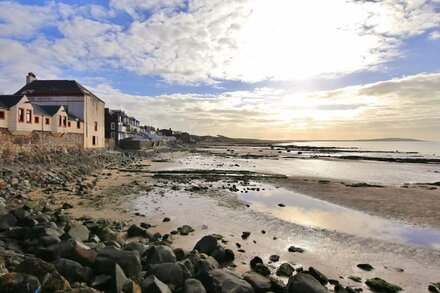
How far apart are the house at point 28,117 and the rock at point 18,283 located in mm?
25810

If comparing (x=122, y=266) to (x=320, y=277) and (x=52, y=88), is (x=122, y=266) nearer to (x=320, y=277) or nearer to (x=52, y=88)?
(x=320, y=277)

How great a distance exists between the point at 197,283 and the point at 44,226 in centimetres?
604

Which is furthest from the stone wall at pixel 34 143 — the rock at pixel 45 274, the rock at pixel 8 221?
the rock at pixel 45 274

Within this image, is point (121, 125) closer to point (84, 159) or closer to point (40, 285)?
point (84, 159)

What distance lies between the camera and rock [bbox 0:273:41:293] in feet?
18.3

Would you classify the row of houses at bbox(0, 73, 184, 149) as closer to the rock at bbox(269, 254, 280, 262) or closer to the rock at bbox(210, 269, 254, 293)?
the rock at bbox(269, 254, 280, 262)

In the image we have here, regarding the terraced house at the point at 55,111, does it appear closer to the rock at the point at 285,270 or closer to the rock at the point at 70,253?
the rock at the point at 70,253

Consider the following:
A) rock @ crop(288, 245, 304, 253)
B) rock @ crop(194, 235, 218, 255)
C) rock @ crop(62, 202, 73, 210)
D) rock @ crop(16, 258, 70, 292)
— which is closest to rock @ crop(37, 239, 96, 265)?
rock @ crop(16, 258, 70, 292)

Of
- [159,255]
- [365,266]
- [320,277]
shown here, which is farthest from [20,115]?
[365,266]

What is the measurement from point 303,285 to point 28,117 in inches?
1239

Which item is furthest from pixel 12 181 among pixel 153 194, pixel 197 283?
pixel 197 283

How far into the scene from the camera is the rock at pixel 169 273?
7.61m

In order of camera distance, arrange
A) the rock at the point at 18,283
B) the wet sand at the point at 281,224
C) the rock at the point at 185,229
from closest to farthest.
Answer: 1. the rock at the point at 18,283
2. the wet sand at the point at 281,224
3. the rock at the point at 185,229

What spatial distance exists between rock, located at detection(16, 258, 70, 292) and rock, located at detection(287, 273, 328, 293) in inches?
208
